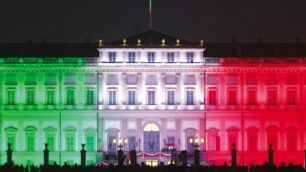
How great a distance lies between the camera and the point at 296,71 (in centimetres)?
8062

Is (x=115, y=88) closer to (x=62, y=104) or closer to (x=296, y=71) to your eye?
(x=62, y=104)

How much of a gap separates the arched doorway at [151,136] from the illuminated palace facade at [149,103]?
8cm

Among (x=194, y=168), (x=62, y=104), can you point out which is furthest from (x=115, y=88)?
(x=194, y=168)

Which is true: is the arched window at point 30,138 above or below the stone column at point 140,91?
below

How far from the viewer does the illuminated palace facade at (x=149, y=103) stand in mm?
79688

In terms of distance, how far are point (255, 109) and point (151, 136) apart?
8585mm

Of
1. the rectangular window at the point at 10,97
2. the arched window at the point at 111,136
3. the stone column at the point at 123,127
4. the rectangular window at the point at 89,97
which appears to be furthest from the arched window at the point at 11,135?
the stone column at the point at 123,127

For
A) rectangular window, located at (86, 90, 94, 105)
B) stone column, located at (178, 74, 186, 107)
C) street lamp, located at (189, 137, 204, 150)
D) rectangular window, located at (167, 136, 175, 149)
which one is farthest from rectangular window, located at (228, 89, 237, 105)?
rectangular window, located at (86, 90, 94, 105)

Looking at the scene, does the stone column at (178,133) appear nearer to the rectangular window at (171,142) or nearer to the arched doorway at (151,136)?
the rectangular window at (171,142)

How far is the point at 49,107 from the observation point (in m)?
80.0

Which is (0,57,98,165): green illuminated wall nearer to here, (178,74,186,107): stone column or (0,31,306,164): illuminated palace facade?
(0,31,306,164): illuminated palace facade

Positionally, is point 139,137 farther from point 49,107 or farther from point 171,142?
point 49,107

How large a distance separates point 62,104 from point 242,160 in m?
14.9

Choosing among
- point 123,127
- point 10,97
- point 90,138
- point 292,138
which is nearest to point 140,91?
point 123,127
